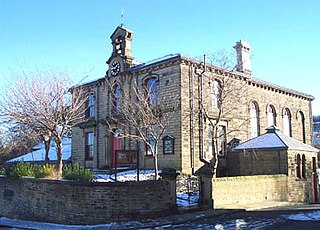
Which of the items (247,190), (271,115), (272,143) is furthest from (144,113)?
(271,115)

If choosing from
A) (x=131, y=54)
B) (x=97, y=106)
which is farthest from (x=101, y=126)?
(x=131, y=54)

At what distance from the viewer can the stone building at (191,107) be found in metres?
23.1

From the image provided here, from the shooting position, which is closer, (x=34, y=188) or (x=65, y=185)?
(x=65, y=185)

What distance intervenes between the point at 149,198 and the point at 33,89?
9.72 metres

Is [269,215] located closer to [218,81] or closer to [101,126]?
[218,81]

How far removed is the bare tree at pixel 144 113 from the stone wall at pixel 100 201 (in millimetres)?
6583

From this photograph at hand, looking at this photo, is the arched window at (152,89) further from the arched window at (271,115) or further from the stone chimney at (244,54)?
the arched window at (271,115)

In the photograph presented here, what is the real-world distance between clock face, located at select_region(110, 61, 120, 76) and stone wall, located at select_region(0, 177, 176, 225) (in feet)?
42.8

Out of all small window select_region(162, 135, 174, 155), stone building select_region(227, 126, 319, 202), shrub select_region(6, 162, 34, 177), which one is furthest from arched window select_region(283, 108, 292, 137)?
shrub select_region(6, 162, 34, 177)

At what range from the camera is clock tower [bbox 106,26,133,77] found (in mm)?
26609

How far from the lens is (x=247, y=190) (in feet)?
60.8

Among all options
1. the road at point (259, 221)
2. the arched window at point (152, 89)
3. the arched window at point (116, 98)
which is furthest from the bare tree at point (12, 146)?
the road at point (259, 221)

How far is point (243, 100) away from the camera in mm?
27531

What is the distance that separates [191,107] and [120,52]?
7454mm
